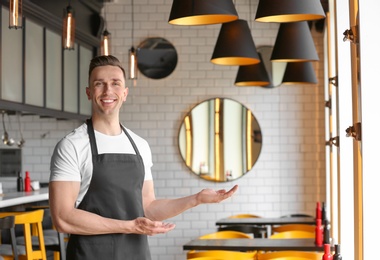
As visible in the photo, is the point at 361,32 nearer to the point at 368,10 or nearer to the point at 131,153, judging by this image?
the point at 368,10

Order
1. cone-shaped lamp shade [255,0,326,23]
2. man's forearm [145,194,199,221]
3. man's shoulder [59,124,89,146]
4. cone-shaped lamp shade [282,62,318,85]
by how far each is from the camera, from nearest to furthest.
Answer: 1. man's shoulder [59,124,89,146]
2. man's forearm [145,194,199,221]
3. cone-shaped lamp shade [255,0,326,23]
4. cone-shaped lamp shade [282,62,318,85]

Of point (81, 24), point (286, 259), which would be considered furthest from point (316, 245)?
point (81, 24)

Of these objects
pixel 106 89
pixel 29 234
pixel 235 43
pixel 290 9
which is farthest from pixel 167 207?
pixel 29 234

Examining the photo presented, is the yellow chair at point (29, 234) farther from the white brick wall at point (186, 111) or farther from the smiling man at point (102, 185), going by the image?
the white brick wall at point (186, 111)

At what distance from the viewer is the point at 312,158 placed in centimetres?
1152

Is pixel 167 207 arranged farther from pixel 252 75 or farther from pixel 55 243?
pixel 252 75

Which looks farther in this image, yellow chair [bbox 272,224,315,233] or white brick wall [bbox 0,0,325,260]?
white brick wall [bbox 0,0,325,260]

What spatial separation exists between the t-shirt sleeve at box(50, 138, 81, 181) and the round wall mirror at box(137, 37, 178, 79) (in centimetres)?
827

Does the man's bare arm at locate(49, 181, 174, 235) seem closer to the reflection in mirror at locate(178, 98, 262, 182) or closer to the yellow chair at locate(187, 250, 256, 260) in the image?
the yellow chair at locate(187, 250, 256, 260)

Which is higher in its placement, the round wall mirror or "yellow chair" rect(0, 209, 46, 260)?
the round wall mirror

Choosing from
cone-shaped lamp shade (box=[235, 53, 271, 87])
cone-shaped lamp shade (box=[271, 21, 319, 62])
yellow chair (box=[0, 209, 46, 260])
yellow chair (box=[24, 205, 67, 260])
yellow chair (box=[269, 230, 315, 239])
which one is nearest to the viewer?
yellow chair (box=[0, 209, 46, 260])

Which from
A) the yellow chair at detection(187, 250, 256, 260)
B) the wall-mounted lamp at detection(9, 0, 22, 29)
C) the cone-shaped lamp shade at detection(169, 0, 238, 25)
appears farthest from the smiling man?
the wall-mounted lamp at detection(9, 0, 22, 29)

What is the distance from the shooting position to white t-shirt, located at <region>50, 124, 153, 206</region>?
3.38 meters

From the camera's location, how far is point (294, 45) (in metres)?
7.17
